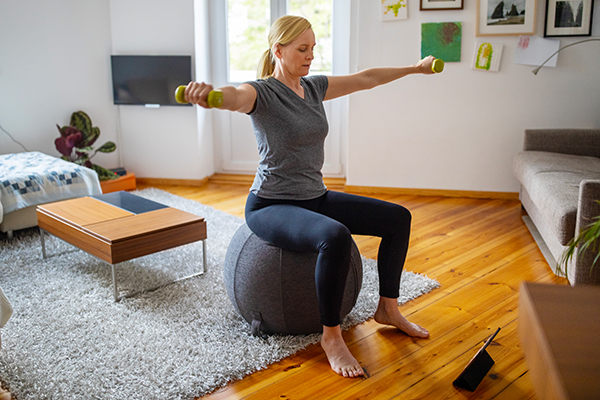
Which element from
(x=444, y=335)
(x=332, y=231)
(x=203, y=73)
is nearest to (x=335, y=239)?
(x=332, y=231)

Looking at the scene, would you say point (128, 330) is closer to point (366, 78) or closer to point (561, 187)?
point (366, 78)

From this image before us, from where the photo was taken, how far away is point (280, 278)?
1.94 metres

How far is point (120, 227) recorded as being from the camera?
8.28 ft

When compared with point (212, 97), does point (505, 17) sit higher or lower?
higher

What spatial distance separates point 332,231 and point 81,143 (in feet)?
10.4

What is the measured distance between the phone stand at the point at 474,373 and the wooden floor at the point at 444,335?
0.08ft

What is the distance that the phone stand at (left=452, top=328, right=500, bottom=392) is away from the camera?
1718 millimetres

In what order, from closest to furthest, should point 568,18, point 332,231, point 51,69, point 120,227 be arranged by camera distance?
point 332,231 < point 120,227 < point 568,18 < point 51,69

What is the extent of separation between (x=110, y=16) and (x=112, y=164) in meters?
1.30

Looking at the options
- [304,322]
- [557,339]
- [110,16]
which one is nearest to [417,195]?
[304,322]

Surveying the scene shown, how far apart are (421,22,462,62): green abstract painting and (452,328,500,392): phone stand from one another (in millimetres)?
2839

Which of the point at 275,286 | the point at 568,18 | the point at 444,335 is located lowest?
the point at 444,335

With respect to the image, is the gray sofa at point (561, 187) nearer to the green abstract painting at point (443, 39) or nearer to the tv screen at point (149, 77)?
the green abstract painting at point (443, 39)

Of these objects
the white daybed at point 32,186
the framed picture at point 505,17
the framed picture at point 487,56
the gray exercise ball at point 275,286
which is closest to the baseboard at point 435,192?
the framed picture at point 487,56
